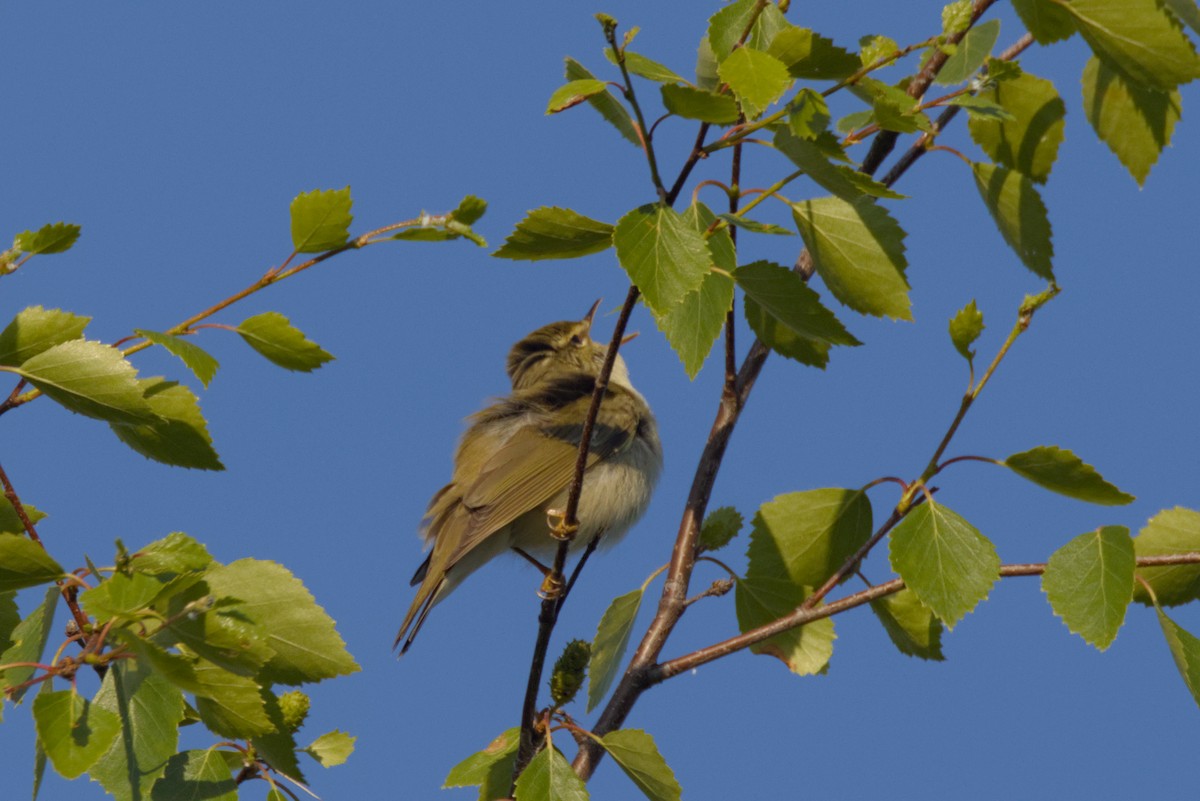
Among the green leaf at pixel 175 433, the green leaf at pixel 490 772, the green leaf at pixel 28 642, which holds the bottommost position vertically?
the green leaf at pixel 490 772

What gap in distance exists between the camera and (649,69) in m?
2.27

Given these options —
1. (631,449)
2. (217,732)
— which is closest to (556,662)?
(217,732)

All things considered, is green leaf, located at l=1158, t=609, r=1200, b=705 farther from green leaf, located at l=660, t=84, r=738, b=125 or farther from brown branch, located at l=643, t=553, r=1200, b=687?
green leaf, located at l=660, t=84, r=738, b=125

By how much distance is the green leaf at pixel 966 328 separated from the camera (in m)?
2.46

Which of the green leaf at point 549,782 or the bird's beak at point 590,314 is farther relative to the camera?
the bird's beak at point 590,314

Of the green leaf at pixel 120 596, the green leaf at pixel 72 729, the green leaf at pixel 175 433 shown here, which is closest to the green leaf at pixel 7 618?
the green leaf at pixel 175 433

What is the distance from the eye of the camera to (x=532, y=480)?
16.0 ft

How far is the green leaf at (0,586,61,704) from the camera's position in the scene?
7.47 feet

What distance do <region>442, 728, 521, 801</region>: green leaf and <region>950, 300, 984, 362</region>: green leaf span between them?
1.35 meters

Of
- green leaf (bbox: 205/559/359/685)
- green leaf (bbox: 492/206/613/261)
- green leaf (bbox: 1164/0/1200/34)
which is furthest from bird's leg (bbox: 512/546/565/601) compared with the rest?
green leaf (bbox: 1164/0/1200/34)

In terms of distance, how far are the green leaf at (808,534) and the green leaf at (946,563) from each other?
40 centimetres

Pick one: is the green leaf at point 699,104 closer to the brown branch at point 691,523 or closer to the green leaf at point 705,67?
the green leaf at point 705,67

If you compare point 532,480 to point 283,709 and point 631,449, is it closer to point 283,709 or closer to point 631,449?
point 631,449

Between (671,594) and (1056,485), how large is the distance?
1116 mm
